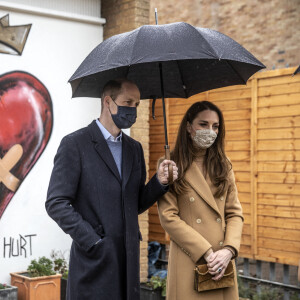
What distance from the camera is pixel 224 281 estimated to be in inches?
161

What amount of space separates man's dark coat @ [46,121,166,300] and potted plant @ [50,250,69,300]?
3552 millimetres

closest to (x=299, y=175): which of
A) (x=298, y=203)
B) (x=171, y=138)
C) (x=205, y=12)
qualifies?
(x=298, y=203)

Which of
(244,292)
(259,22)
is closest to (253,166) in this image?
(244,292)

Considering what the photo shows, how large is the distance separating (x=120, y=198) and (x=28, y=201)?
3654 millimetres

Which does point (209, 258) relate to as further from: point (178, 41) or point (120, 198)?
point (178, 41)

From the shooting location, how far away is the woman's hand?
13.0ft

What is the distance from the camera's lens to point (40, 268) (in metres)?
6.83

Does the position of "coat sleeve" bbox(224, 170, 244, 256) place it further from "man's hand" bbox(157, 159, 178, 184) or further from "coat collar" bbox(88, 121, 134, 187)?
"coat collar" bbox(88, 121, 134, 187)

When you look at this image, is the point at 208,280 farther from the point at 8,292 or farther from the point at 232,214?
the point at 8,292

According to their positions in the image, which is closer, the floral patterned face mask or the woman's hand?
the woman's hand

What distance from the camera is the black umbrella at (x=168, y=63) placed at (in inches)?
142

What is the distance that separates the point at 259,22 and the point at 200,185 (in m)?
9.35

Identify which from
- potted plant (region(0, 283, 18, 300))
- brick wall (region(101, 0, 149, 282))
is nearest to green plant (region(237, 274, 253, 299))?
brick wall (region(101, 0, 149, 282))

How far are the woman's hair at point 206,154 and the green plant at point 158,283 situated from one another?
131 inches
